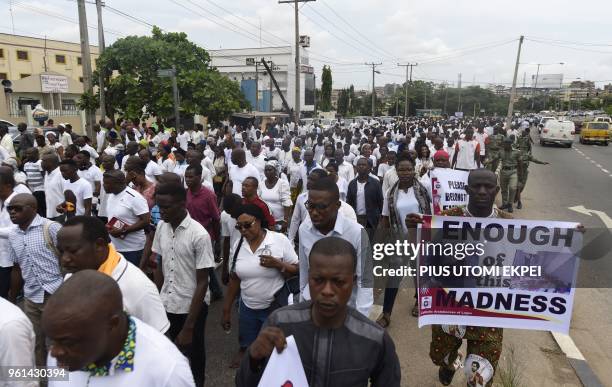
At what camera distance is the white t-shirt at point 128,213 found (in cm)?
436

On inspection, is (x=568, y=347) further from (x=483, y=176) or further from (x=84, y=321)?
(x=84, y=321)

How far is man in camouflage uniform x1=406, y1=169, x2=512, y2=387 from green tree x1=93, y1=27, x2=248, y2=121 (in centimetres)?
1757

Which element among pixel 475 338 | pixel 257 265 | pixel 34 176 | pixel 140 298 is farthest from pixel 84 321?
pixel 34 176

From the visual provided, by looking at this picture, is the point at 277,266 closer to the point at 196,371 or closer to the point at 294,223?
the point at 196,371

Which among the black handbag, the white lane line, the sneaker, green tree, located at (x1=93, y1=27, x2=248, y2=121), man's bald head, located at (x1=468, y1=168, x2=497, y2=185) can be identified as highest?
green tree, located at (x1=93, y1=27, x2=248, y2=121)

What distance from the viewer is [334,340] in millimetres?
1874

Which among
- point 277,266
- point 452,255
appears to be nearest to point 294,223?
point 277,266

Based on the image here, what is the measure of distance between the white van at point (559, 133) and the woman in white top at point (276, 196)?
27348 mm

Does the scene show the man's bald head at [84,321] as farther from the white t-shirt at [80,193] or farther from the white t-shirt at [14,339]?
the white t-shirt at [80,193]

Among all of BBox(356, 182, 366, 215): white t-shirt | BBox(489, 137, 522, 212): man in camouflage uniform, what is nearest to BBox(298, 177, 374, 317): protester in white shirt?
BBox(356, 182, 366, 215): white t-shirt

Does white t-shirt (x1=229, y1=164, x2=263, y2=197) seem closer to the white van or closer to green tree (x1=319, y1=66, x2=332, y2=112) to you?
the white van

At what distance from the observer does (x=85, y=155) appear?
6801mm

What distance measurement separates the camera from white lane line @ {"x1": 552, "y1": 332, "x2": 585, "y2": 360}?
4160 millimetres

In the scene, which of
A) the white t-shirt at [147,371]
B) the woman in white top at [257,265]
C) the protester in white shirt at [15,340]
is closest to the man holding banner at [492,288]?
the woman in white top at [257,265]
